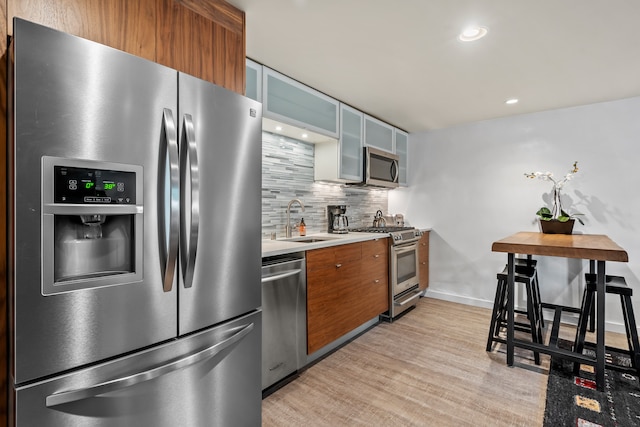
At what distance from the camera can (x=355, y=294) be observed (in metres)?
2.81

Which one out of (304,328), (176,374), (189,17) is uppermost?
(189,17)

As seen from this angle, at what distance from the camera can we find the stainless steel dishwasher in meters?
2.02

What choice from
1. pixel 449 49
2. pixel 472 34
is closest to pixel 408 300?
pixel 449 49

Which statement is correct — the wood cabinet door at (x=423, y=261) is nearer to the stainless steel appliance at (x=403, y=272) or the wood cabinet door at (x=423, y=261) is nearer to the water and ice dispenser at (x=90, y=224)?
the stainless steel appliance at (x=403, y=272)

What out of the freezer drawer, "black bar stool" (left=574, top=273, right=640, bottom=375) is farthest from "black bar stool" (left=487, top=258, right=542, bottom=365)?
the freezer drawer

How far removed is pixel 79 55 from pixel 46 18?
0.27 metres

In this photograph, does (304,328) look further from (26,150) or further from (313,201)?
(26,150)

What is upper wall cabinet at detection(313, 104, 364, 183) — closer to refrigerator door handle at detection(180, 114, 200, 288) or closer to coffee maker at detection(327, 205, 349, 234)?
coffee maker at detection(327, 205, 349, 234)

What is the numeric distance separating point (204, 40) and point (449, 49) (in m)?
1.57

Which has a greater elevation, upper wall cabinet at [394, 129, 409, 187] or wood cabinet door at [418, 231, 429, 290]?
upper wall cabinet at [394, 129, 409, 187]

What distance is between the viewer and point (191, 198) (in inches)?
49.3

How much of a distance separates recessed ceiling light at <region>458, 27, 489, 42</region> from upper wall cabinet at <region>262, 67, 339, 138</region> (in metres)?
1.25

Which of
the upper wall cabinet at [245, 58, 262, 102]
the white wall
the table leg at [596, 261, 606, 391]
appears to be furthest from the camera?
the white wall

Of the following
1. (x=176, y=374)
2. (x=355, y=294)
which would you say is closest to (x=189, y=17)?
(x=176, y=374)
